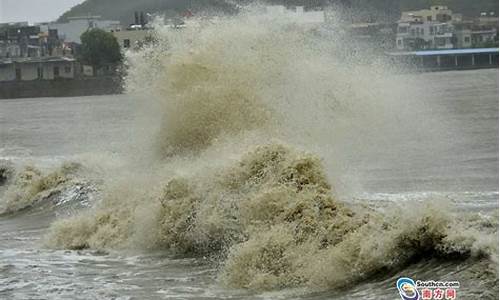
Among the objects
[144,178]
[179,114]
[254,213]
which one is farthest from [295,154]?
[179,114]

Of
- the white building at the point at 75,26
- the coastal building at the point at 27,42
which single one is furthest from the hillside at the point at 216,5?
the coastal building at the point at 27,42

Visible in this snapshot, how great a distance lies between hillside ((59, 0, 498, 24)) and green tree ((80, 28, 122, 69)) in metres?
3.02

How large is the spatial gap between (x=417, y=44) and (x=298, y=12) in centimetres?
2223

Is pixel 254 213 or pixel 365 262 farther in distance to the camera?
pixel 254 213

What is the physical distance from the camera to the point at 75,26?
3228 inches

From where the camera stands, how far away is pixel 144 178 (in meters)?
13.4

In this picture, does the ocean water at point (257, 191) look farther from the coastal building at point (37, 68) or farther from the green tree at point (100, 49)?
the coastal building at point (37, 68)

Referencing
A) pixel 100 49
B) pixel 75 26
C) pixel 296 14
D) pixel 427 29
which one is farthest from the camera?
pixel 75 26

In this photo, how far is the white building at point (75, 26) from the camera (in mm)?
75762

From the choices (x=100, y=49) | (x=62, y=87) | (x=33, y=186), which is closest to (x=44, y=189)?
(x=33, y=186)

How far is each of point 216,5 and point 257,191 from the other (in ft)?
82.0

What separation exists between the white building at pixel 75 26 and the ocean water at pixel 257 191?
53.7m

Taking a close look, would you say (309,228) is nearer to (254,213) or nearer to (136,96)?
(254,213)

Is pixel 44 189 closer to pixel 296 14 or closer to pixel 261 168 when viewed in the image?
pixel 261 168
